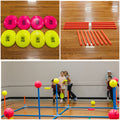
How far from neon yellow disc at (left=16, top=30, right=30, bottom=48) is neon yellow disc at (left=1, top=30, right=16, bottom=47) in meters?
0.05

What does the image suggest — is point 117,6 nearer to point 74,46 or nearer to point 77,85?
point 74,46

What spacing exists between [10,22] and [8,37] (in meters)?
0.18

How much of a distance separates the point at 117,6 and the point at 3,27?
1.48m

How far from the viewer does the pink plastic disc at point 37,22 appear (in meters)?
2.66

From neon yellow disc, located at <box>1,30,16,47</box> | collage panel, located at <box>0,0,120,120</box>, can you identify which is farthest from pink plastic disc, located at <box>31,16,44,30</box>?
neon yellow disc, located at <box>1,30,16,47</box>

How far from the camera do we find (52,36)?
2.65 metres

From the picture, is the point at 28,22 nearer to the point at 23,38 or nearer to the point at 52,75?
the point at 23,38

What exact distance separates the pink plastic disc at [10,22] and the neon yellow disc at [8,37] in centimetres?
6

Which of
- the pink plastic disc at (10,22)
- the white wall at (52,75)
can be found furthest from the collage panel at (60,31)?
the white wall at (52,75)

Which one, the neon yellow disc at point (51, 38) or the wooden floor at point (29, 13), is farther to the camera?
the wooden floor at point (29, 13)

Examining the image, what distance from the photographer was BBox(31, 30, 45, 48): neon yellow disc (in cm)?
259

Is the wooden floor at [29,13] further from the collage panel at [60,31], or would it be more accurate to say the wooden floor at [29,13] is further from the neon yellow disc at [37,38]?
the neon yellow disc at [37,38]

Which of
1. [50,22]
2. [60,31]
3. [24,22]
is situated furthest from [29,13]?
Answer: [60,31]

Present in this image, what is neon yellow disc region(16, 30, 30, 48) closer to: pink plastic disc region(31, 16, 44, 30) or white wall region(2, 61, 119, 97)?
pink plastic disc region(31, 16, 44, 30)
